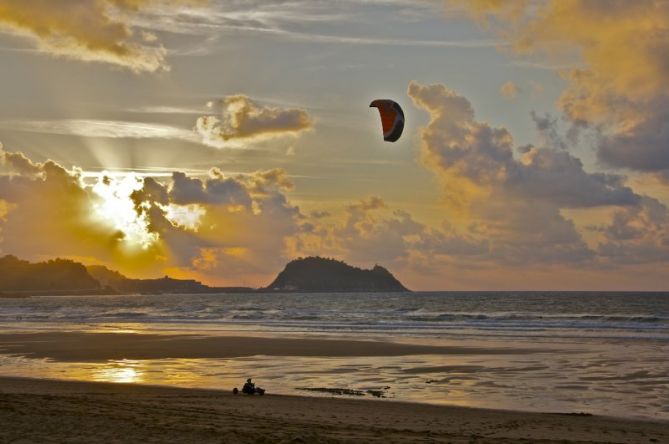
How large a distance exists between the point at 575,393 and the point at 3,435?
1316cm

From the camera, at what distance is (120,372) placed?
22.9 metres

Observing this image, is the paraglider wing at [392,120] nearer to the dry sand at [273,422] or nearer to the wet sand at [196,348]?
the wet sand at [196,348]

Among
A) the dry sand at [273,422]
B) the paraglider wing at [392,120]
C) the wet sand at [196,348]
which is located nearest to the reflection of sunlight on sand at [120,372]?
the wet sand at [196,348]

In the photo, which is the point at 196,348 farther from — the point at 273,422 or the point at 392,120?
the point at 273,422

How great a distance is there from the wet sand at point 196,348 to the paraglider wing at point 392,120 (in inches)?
369

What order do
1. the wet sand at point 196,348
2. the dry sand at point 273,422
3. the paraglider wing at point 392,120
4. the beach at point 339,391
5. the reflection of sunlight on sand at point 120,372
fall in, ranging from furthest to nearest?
1. the wet sand at point 196,348
2. the paraglider wing at point 392,120
3. the reflection of sunlight on sand at point 120,372
4. the beach at point 339,391
5. the dry sand at point 273,422

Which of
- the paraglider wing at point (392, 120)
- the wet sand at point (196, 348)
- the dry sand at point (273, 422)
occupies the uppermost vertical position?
the paraglider wing at point (392, 120)

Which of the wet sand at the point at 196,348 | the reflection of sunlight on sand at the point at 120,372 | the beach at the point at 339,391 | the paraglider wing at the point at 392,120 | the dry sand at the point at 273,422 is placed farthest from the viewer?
the wet sand at the point at 196,348

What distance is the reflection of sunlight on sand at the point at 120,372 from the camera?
68.6 ft

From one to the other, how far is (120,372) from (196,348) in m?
9.24

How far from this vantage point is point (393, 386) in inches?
756

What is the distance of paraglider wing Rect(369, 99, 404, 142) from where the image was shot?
78.0ft

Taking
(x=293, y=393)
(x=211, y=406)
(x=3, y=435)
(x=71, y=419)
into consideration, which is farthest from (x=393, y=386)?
(x=3, y=435)

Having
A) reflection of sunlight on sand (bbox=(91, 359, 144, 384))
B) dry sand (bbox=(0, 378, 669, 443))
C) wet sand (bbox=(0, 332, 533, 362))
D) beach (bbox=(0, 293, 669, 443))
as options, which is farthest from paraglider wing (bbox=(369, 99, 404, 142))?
reflection of sunlight on sand (bbox=(91, 359, 144, 384))
